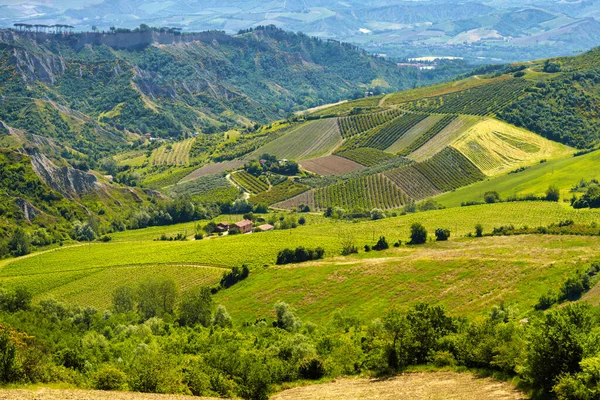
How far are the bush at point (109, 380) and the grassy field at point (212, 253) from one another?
46.2 meters

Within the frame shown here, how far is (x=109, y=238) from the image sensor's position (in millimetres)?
155000

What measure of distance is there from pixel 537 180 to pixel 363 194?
139 feet

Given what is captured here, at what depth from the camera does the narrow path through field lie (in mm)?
54781

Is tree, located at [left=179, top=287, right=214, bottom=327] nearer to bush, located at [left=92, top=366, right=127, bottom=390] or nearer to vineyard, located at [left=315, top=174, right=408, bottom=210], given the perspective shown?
bush, located at [left=92, top=366, right=127, bottom=390]

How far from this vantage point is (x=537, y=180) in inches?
7042

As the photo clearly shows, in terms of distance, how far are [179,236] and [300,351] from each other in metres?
84.7

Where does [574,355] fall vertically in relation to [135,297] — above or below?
above

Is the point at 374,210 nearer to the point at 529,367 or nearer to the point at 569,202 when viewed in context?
the point at 569,202

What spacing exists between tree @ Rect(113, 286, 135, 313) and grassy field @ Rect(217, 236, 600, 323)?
1290cm

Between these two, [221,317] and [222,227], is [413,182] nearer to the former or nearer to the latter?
[222,227]

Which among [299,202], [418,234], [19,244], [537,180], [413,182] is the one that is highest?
→ [537,180]

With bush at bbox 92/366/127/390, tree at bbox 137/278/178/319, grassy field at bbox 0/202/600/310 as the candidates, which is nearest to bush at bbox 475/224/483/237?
grassy field at bbox 0/202/600/310

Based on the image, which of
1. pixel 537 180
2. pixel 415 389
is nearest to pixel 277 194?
pixel 537 180

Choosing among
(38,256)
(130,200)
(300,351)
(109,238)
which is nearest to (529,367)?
(300,351)
